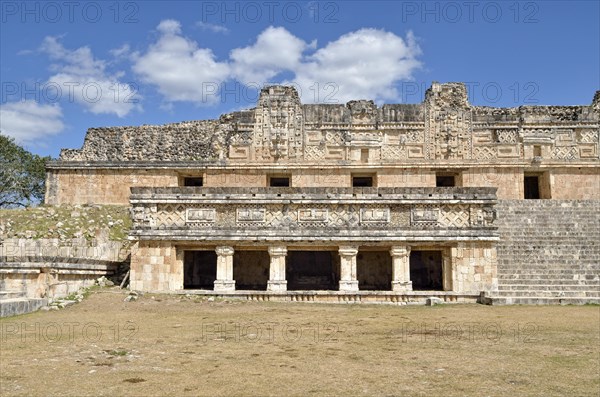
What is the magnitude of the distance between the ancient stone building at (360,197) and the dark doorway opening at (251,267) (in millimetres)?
40

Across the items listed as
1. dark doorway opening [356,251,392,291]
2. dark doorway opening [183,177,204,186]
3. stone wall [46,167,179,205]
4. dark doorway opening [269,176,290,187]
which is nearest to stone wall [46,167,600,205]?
stone wall [46,167,179,205]

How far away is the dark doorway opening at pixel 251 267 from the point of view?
1845cm

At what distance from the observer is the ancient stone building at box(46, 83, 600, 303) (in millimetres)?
15047

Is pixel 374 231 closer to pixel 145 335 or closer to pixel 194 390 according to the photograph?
pixel 145 335

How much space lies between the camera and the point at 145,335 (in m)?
8.68

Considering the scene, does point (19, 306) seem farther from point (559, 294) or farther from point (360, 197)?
point (559, 294)

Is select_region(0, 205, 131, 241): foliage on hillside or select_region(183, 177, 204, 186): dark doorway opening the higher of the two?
select_region(183, 177, 204, 186): dark doorway opening

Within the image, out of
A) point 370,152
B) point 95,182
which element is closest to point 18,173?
point 95,182

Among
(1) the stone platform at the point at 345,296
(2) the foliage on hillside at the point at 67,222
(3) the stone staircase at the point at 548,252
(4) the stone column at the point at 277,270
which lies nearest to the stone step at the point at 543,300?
(3) the stone staircase at the point at 548,252

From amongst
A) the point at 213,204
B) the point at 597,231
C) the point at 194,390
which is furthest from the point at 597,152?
the point at 194,390

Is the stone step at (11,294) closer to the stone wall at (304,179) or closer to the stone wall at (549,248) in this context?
the stone wall at (304,179)

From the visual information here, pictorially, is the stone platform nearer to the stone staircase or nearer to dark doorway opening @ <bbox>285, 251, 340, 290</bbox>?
the stone staircase

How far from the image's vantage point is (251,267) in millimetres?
18531

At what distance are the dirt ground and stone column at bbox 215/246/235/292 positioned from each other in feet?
8.60
